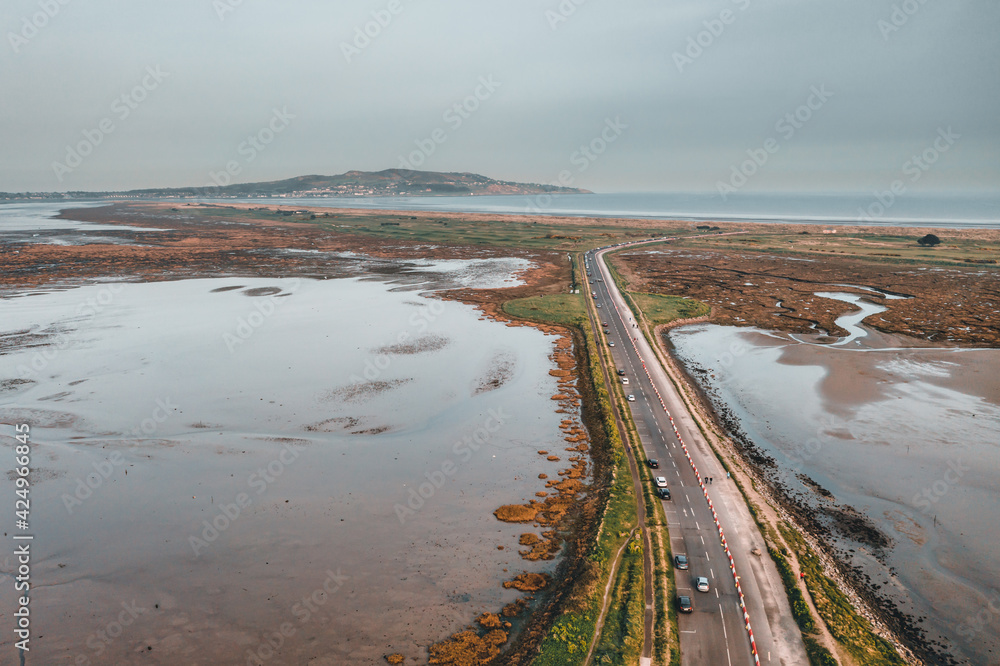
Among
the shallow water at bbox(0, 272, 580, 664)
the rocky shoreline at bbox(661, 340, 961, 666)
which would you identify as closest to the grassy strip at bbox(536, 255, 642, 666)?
the shallow water at bbox(0, 272, 580, 664)

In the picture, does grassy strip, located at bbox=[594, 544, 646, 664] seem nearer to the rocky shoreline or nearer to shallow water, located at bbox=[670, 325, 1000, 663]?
the rocky shoreline

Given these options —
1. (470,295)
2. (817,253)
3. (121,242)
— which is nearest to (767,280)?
(817,253)

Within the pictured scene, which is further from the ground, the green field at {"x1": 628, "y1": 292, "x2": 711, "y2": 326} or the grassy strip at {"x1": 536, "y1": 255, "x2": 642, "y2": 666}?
the green field at {"x1": 628, "y1": 292, "x2": 711, "y2": 326}

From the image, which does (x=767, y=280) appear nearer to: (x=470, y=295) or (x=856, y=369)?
(x=856, y=369)

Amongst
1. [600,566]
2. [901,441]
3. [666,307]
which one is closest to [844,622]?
[600,566]

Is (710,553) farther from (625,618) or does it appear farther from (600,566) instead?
(625,618)

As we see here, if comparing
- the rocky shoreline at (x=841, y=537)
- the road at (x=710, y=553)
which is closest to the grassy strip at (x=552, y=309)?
the road at (x=710, y=553)

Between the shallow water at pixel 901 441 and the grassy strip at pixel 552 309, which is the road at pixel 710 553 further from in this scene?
the grassy strip at pixel 552 309
